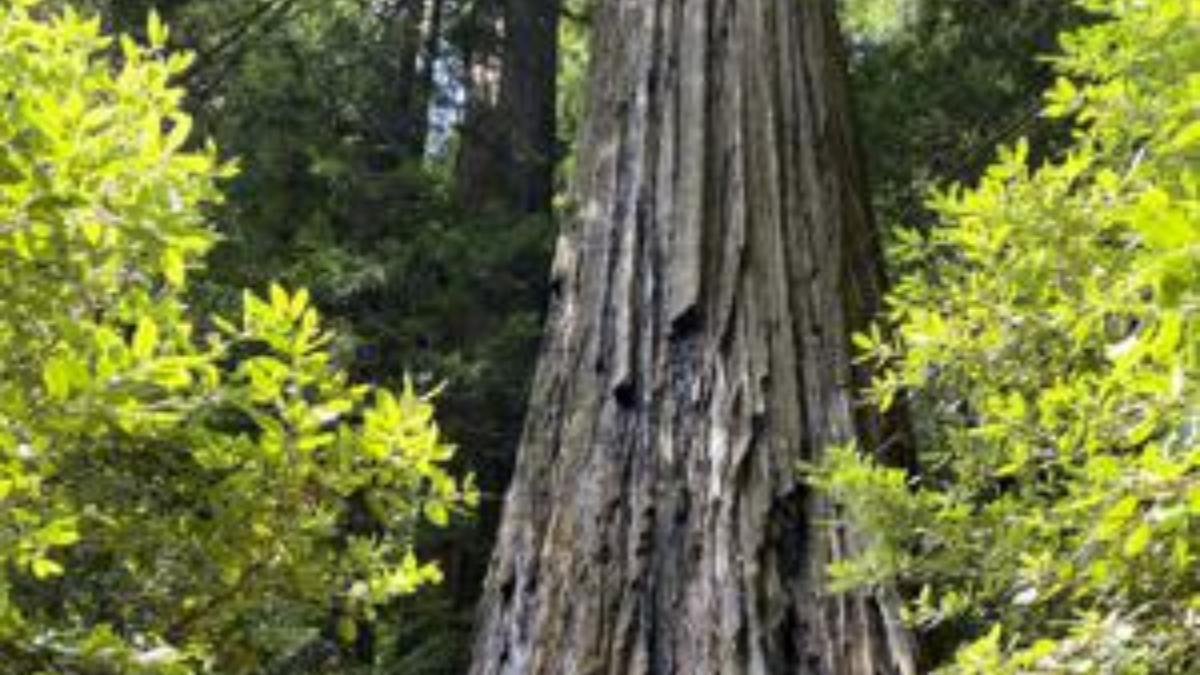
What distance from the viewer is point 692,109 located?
358 centimetres

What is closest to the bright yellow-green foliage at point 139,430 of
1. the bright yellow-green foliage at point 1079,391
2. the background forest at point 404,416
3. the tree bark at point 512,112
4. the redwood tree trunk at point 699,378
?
the background forest at point 404,416

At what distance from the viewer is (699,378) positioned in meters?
3.04

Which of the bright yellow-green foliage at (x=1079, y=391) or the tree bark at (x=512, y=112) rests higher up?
the tree bark at (x=512, y=112)

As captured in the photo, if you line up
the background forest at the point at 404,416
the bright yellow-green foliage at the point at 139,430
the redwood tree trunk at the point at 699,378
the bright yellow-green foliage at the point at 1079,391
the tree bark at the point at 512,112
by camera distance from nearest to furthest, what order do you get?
the bright yellow-green foliage at the point at 1079,391 → the background forest at the point at 404,416 → the bright yellow-green foliage at the point at 139,430 → the redwood tree trunk at the point at 699,378 → the tree bark at the point at 512,112

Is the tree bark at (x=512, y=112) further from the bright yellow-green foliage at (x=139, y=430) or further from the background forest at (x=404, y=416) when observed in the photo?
the bright yellow-green foliage at (x=139, y=430)

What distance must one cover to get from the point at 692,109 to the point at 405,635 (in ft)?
10.9

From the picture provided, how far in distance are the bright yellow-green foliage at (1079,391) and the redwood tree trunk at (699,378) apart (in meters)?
0.45

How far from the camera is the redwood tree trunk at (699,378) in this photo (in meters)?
2.72

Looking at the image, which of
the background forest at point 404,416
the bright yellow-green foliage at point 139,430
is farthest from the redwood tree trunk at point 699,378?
the bright yellow-green foliage at point 139,430

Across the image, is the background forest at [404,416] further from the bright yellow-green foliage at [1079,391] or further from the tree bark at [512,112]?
the tree bark at [512,112]

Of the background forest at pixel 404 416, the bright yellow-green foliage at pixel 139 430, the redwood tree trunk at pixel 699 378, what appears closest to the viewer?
the background forest at pixel 404 416

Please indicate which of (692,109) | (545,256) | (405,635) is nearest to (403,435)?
(692,109)

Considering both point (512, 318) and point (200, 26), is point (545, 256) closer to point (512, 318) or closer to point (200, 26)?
point (512, 318)

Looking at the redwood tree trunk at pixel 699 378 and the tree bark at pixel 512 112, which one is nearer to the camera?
the redwood tree trunk at pixel 699 378
